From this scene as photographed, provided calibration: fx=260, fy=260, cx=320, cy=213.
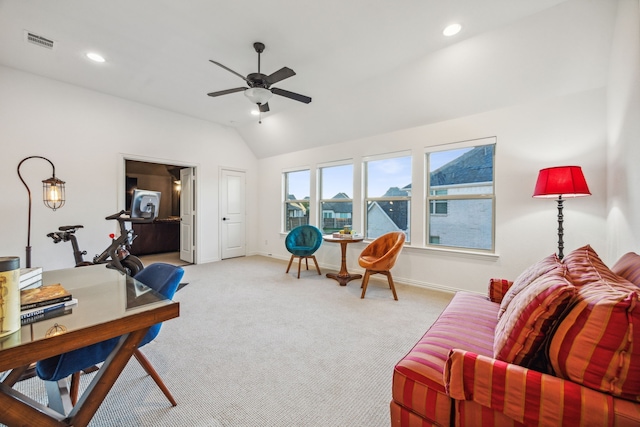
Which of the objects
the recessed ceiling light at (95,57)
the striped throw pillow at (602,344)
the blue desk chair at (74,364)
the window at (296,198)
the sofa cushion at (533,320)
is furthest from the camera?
the window at (296,198)

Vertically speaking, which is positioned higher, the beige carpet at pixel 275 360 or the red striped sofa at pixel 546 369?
the red striped sofa at pixel 546 369

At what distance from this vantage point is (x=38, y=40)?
2.91 m

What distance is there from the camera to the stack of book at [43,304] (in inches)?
39.0

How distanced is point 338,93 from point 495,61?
2.07m

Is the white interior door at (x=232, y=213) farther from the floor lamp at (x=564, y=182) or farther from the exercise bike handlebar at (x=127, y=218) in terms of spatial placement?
the floor lamp at (x=564, y=182)

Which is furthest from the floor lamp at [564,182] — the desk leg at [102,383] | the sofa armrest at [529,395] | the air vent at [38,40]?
the air vent at [38,40]

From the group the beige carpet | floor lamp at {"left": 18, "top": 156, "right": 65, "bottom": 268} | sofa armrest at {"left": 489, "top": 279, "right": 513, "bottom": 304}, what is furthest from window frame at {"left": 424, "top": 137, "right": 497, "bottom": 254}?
floor lamp at {"left": 18, "top": 156, "right": 65, "bottom": 268}

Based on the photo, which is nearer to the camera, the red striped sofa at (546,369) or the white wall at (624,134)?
the red striped sofa at (546,369)

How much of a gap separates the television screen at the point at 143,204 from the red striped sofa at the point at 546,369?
3103mm

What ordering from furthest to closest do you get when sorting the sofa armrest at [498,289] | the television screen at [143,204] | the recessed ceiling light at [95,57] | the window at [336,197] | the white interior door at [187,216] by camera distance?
the white interior door at [187,216] < the window at [336,197] < the recessed ceiling light at [95,57] < the television screen at [143,204] < the sofa armrest at [498,289]

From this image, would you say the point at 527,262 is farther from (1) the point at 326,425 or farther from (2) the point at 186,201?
(2) the point at 186,201

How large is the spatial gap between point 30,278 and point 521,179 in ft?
14.6

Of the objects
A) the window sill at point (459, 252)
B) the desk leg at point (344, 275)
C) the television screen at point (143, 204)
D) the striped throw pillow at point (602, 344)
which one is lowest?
the desk leg at point (344, 275)

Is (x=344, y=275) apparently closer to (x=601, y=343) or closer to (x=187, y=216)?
(x=601, y=343)
